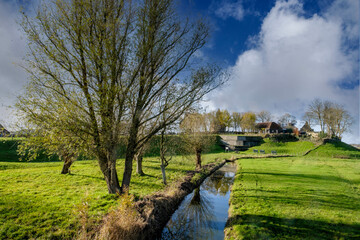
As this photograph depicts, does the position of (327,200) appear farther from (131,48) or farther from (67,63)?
(67,63)

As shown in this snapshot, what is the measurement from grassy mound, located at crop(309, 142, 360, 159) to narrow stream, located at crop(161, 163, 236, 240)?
3885 centimetres

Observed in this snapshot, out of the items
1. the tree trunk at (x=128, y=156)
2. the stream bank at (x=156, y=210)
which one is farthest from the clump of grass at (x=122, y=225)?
the tree trunk at (x=128, y=156)

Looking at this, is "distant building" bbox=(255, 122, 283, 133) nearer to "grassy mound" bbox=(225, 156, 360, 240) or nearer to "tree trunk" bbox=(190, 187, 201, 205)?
"grassy mound" bbox=(225, 156, 360, 240)

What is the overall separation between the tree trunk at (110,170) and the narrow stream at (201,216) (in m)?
3.74

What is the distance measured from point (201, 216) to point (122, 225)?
5946 millimetres

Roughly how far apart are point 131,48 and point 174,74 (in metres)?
2.81

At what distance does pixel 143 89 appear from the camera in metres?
11.1

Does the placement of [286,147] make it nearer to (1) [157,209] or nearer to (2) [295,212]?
(2) [295,212]

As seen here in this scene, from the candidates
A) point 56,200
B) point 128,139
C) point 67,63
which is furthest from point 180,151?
point 67,63

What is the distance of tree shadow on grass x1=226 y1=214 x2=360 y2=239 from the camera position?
740 cm

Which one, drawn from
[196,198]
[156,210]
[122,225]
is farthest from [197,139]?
[122,225]

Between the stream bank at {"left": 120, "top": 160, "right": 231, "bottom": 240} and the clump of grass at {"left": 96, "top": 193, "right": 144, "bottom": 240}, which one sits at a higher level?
the clump of grass at {"left": 96, "top": 193, "right": 144, "bottom": 240}

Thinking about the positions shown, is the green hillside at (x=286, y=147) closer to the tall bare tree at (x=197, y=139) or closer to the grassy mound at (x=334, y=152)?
the grassy mound at (x=334, y=152)

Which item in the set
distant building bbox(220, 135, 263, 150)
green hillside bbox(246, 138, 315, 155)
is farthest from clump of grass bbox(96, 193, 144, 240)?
distant building bbox(220, 135, 263, 150)
